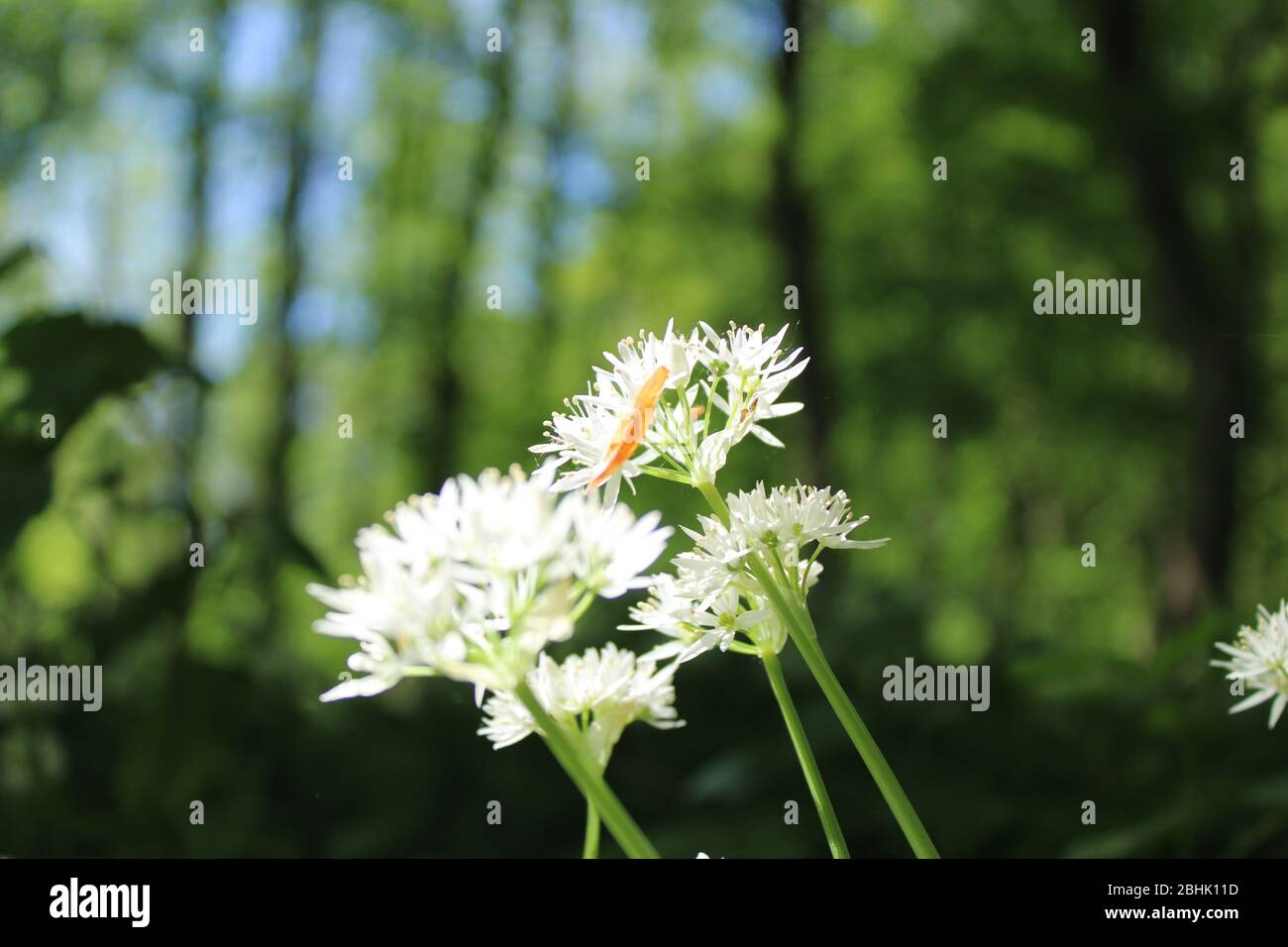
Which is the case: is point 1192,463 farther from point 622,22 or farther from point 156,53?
point 156,53

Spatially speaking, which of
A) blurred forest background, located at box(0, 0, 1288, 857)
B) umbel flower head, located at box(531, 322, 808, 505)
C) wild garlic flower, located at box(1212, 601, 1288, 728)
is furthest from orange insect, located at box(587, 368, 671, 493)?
blurred forest background, located at box(0, 0, 1288, 857)

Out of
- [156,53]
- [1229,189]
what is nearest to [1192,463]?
[1229,189]

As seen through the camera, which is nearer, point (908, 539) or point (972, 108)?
point (972, 108)

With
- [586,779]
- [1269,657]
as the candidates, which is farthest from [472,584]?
[1269,657]

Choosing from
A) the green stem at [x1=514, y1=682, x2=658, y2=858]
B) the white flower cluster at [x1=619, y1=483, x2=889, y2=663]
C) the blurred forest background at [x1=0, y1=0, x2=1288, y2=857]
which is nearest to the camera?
the green stem at [x1=514, y1=682, x2=658, y2=858]

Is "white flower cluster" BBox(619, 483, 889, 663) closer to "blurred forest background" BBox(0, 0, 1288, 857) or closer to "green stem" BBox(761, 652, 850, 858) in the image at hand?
"green stem" BBox(761, 652, 850, 858)

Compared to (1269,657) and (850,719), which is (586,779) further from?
(1269,657)

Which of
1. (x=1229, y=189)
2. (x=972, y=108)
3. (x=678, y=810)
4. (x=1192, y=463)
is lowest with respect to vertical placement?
(x=678, y=810)
